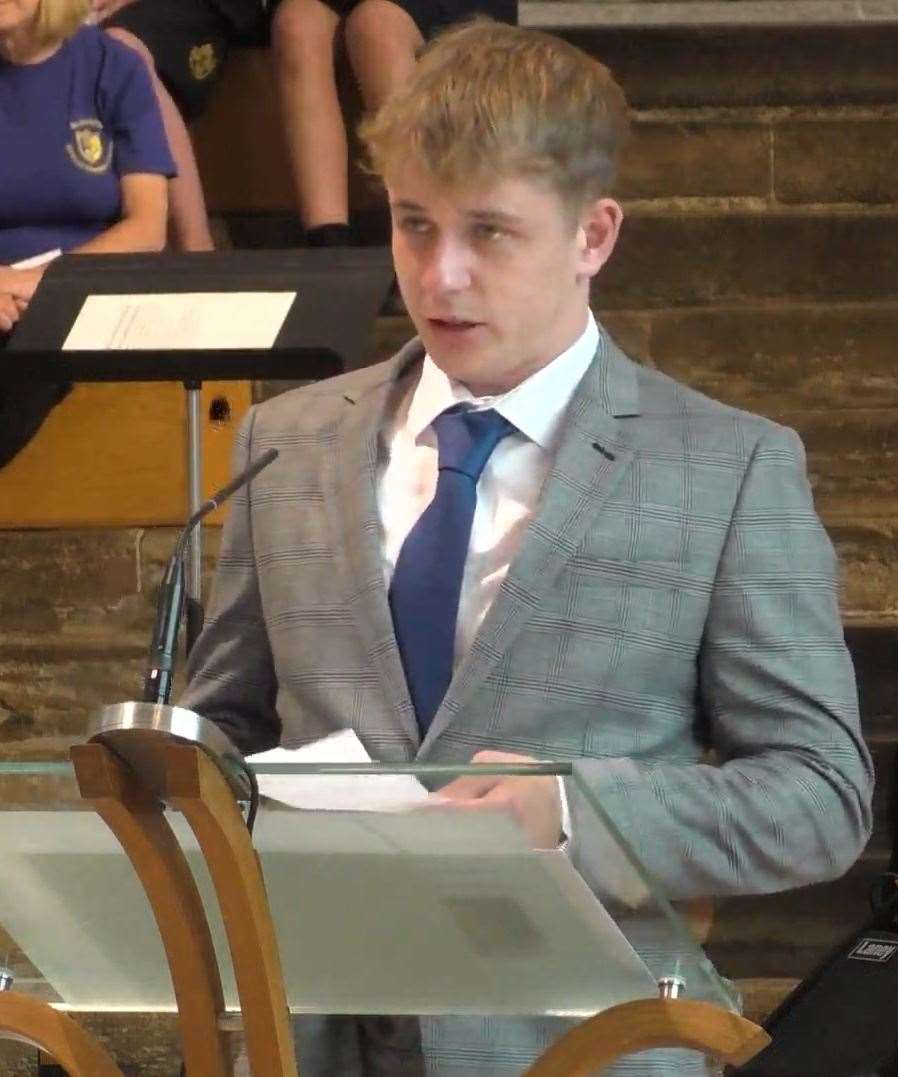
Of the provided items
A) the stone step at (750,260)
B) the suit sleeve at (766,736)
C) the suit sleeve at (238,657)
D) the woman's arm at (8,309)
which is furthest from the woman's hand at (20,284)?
the suit sleeve at (766,736)

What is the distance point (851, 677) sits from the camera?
148 centimetres

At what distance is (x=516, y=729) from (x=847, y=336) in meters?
2.24

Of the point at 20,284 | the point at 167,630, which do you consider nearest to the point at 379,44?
the point at 20,284

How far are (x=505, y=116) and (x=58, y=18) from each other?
2.06 metres

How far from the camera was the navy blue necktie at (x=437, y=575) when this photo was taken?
1486 millimetres

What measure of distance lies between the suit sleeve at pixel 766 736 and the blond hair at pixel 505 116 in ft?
0.83

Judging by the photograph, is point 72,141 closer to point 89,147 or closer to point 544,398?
point 89,147

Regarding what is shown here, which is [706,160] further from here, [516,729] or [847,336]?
[516,729]

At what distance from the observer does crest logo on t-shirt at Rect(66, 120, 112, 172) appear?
340 centimetres

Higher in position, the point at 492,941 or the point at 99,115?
the point at 492,941

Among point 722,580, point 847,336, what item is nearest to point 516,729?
point 722,580

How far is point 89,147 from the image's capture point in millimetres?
3416

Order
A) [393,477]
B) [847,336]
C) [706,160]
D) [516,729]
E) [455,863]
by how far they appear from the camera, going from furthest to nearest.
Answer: [706,160], [847,336], [393,477], [516,729], [455,863]

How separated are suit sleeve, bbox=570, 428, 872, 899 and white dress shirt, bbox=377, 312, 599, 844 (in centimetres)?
15
